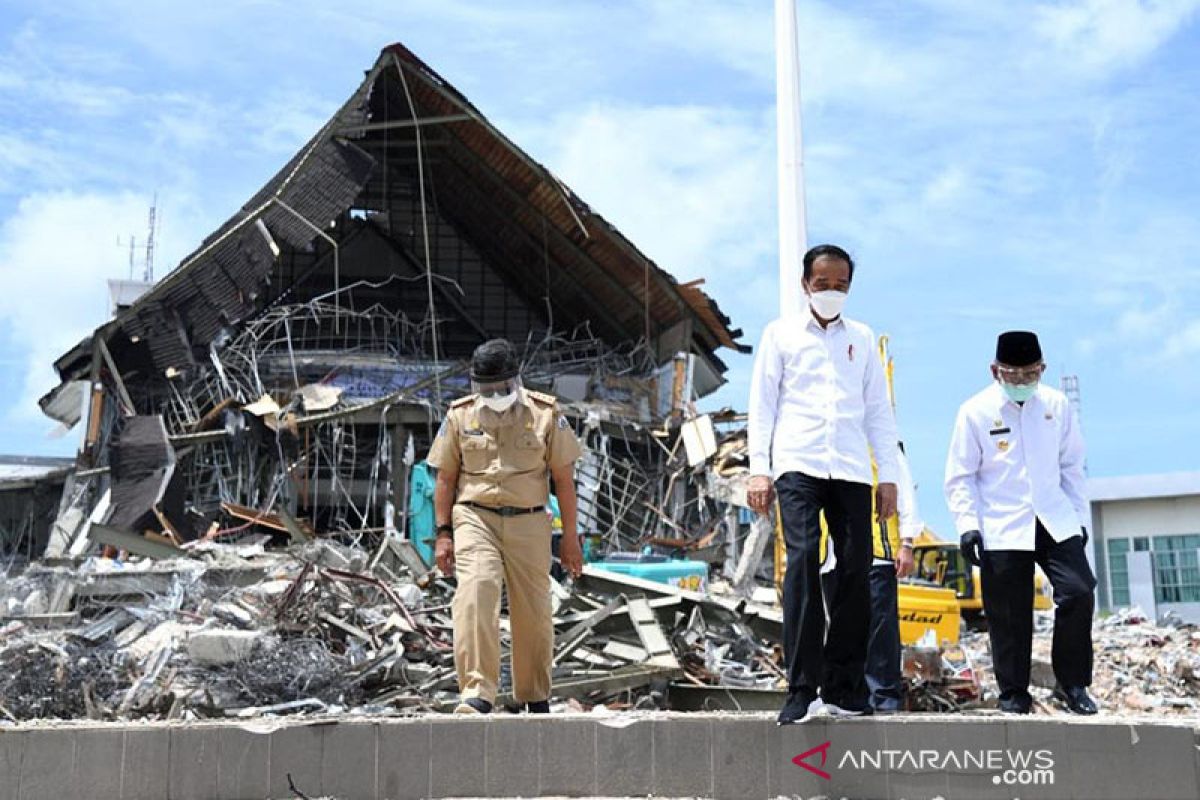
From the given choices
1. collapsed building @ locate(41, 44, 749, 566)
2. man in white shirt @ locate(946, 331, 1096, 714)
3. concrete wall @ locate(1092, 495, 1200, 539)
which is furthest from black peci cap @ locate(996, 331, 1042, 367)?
concrete wall @ locate(1092, 495, 1200, 539)

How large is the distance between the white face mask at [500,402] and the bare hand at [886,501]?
1.60 m

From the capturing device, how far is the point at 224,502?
19203mm

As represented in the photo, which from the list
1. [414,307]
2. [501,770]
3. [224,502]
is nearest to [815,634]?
[501,770]

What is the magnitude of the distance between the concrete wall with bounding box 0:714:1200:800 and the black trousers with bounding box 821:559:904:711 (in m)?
1.64

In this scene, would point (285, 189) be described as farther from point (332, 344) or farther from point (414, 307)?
point (414, 307)

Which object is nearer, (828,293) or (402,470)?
(828,293)

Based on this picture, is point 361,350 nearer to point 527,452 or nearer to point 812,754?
point 527,452

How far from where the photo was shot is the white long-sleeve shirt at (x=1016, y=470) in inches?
219

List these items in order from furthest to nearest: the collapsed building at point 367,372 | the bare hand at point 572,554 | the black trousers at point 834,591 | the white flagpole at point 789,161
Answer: the collapsed building at point 367,372 < the white flagpole at point 789,161 < the bare hand at point 572,554 < the black trousers at point 834,591

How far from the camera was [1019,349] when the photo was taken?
5672mm

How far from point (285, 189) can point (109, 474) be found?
4.97 metres

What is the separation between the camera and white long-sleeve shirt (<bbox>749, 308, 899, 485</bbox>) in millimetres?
4840

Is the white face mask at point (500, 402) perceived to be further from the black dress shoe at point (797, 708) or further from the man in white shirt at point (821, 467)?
the black dress shoe at point (797, 708)

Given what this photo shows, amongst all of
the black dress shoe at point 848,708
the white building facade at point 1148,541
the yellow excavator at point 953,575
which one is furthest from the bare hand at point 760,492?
the white building facade at point 1148,541
